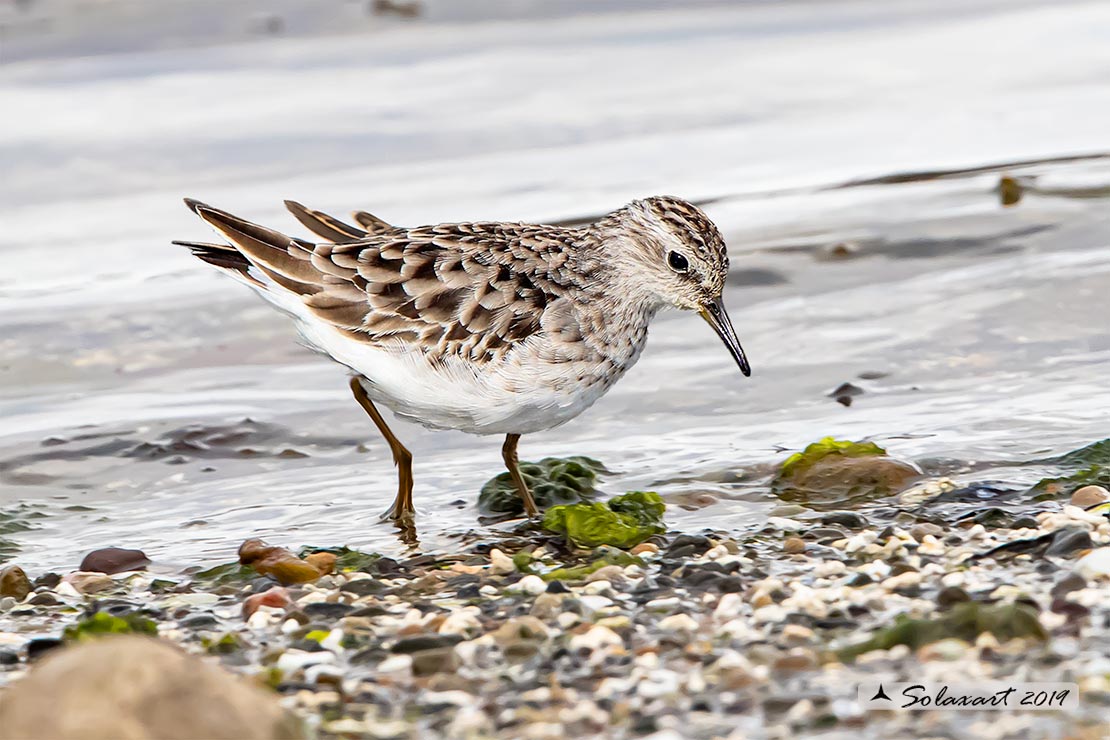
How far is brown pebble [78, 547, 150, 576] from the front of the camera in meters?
5.88

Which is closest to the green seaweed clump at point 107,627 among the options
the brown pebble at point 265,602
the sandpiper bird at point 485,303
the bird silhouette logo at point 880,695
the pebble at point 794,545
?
the brown pebble at point 265,602

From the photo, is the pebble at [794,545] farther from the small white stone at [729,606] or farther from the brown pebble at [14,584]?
the brown pebble at [14,584]

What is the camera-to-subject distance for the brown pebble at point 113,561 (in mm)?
5879

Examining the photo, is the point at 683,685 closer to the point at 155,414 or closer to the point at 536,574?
the point at 536,574

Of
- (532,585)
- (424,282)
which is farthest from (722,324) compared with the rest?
(532,585)

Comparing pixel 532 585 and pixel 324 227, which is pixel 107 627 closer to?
pixel 532 585

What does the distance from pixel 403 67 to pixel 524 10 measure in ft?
6.93

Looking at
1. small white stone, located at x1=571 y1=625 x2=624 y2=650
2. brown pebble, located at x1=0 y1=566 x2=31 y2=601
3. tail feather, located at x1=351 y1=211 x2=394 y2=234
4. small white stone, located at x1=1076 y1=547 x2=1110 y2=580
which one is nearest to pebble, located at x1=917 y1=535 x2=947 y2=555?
small white stone, located at x1=1076 y1=547 x2=1110 y2=580

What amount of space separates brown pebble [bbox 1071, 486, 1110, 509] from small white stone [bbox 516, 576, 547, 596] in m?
2.08

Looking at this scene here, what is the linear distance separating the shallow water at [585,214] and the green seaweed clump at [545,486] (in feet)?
0.43

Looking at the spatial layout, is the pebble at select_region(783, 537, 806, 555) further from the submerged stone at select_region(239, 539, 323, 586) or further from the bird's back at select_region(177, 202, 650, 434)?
the submerged stone at select_region(239, 539, 323, 586)

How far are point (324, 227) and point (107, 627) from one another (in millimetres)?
2536

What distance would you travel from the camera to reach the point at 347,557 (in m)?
5.89

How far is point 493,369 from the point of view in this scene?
618cm
